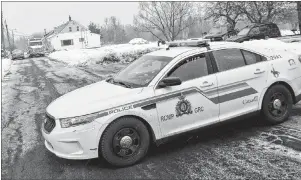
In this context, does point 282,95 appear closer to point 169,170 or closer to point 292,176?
point 292,176

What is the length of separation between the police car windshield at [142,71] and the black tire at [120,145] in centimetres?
64

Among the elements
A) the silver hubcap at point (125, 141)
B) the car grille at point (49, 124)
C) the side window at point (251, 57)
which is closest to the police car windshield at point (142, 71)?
the silver hubcap at point (125, 141)

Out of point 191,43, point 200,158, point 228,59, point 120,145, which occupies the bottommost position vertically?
point 200,158

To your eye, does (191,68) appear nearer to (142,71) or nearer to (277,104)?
(142,71)

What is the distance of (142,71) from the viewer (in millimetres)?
5242

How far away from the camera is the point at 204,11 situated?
35938 mm

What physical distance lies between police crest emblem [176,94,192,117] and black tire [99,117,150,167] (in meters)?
0.56

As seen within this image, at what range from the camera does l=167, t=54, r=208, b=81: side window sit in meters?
4.85

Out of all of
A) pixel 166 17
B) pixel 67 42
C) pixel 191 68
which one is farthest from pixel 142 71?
pixel 67 42

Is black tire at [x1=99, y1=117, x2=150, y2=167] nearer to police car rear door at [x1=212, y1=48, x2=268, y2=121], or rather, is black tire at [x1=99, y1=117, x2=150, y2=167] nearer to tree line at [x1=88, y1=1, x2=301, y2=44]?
police car rear door at [x1=212, y1=48, x2=268, y2=121]

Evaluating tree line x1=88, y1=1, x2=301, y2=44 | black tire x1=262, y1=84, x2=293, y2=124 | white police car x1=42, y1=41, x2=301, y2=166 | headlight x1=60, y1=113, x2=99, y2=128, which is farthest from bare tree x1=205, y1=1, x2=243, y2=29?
headlight x1=60, y1=113, x2=99, y2=128

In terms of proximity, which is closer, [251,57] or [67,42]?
[251,57]

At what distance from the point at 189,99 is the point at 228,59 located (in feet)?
3.57

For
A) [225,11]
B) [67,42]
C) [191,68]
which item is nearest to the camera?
[191,68]
